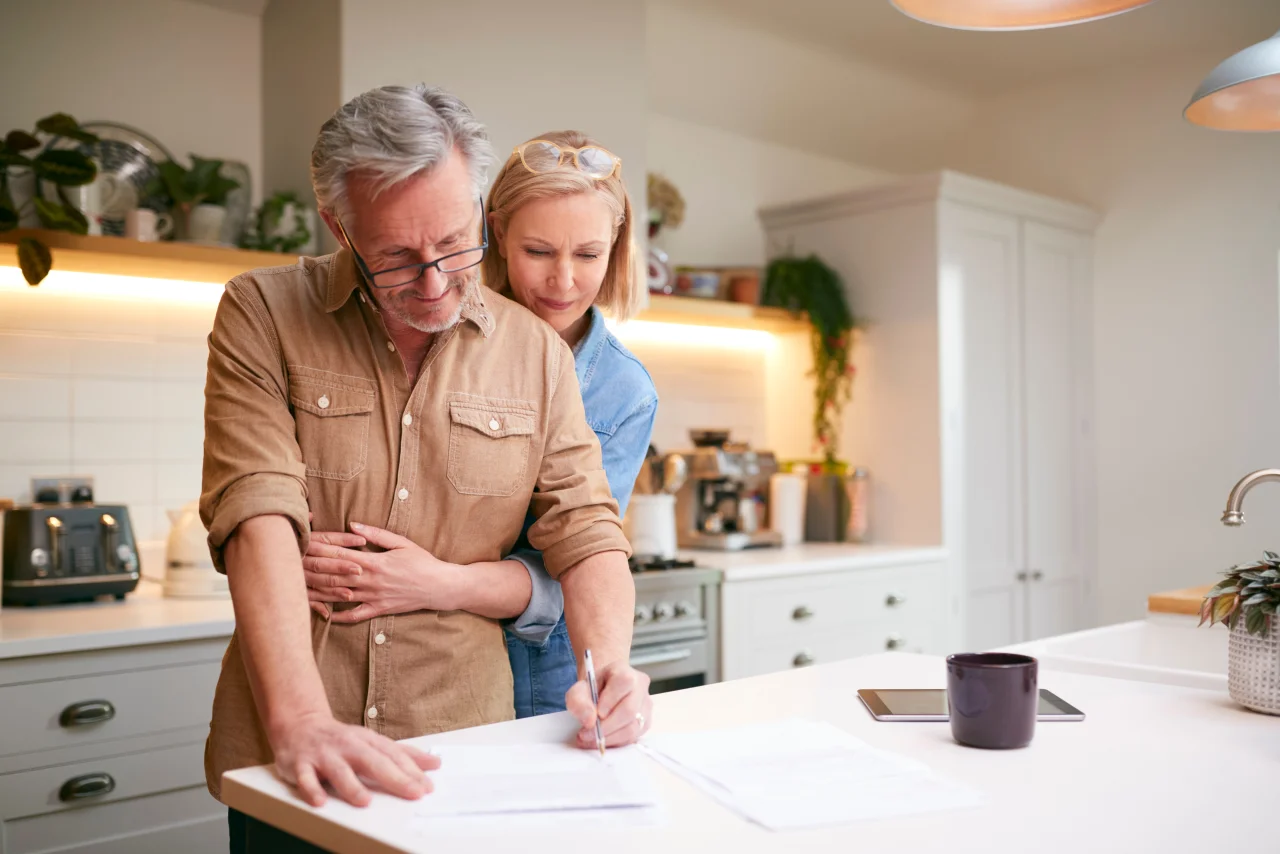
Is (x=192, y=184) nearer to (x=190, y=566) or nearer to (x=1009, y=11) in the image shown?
(x=190, y=566)

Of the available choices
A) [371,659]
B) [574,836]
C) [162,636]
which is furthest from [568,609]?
[162,636]

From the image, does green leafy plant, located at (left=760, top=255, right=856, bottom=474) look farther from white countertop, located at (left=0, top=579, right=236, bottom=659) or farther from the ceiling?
white countertop, located at (left=0, top=579, right=236, bottom=659)

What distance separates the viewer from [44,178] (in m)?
2.46

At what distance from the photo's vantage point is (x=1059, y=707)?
123 centimetres

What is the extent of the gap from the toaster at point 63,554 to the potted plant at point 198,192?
70cm

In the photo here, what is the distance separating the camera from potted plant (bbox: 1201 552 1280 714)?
4.07ft

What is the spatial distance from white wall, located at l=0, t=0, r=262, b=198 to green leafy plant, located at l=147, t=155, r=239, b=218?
21 centimetres

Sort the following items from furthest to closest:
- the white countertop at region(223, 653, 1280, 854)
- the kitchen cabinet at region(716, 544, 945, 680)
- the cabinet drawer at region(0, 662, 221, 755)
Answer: the kitchen cabinet at region(716, 544, 945, 680), the cabinet drawer at region(0, 662, 221, 755), the white countertop at region(223, 653, 1280, 854)

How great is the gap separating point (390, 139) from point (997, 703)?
83 cm

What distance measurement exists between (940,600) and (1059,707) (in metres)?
2.59

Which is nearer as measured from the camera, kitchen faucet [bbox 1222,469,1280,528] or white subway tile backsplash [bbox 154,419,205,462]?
kitchen faucet [bbox 1222,469,1280,528]

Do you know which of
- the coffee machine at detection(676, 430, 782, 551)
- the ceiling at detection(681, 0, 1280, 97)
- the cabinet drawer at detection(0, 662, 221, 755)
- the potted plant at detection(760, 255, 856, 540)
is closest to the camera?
the cabinet drawer at detection(0, 662, 221, 755)

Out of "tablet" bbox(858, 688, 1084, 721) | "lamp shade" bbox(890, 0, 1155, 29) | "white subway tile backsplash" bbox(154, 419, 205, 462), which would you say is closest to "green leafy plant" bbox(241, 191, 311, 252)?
"white subway tile backsplash" bbox(154, 419, 205, 462)

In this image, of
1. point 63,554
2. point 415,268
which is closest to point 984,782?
point 415,268
